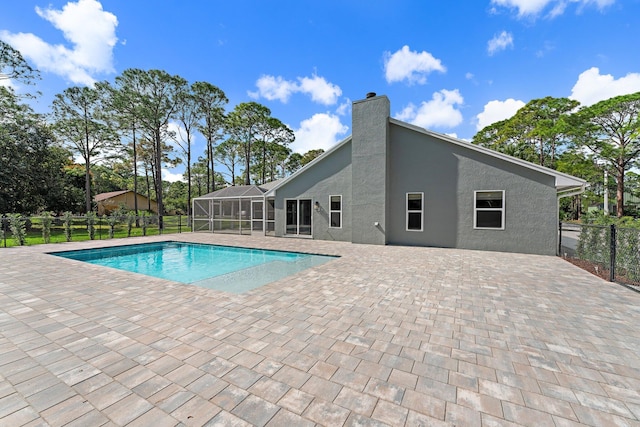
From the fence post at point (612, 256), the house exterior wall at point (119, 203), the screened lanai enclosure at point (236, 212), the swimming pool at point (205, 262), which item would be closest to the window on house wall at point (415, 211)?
the swimming pool at point (205, 262)

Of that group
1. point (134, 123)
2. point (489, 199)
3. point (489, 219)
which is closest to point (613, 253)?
point (489, 219)

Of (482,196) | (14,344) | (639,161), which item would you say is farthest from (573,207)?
(14,344)

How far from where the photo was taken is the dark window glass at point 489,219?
868 cm

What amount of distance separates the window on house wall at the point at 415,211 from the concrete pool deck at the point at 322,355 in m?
5.07

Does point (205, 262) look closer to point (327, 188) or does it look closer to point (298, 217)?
point (298, 217)

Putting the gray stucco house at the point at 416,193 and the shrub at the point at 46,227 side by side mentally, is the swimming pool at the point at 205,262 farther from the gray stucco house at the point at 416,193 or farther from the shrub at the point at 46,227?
the shrub at the point at 46,227

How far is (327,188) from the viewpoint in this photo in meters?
11.7

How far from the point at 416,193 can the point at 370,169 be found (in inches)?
81.9

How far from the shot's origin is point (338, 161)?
1145 cm

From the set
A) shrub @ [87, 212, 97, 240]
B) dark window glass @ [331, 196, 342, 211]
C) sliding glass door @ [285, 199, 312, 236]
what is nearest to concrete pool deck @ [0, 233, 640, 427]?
dark window glass @ [331, 196, 342, 211]

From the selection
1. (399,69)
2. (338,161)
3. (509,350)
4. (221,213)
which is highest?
(399,69)

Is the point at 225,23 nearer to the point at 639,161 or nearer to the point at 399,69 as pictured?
the point at 399,69

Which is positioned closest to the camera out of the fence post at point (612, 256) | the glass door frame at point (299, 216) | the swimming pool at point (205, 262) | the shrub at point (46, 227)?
the fence post at point (612, 256)

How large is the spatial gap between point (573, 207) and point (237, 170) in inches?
1651
